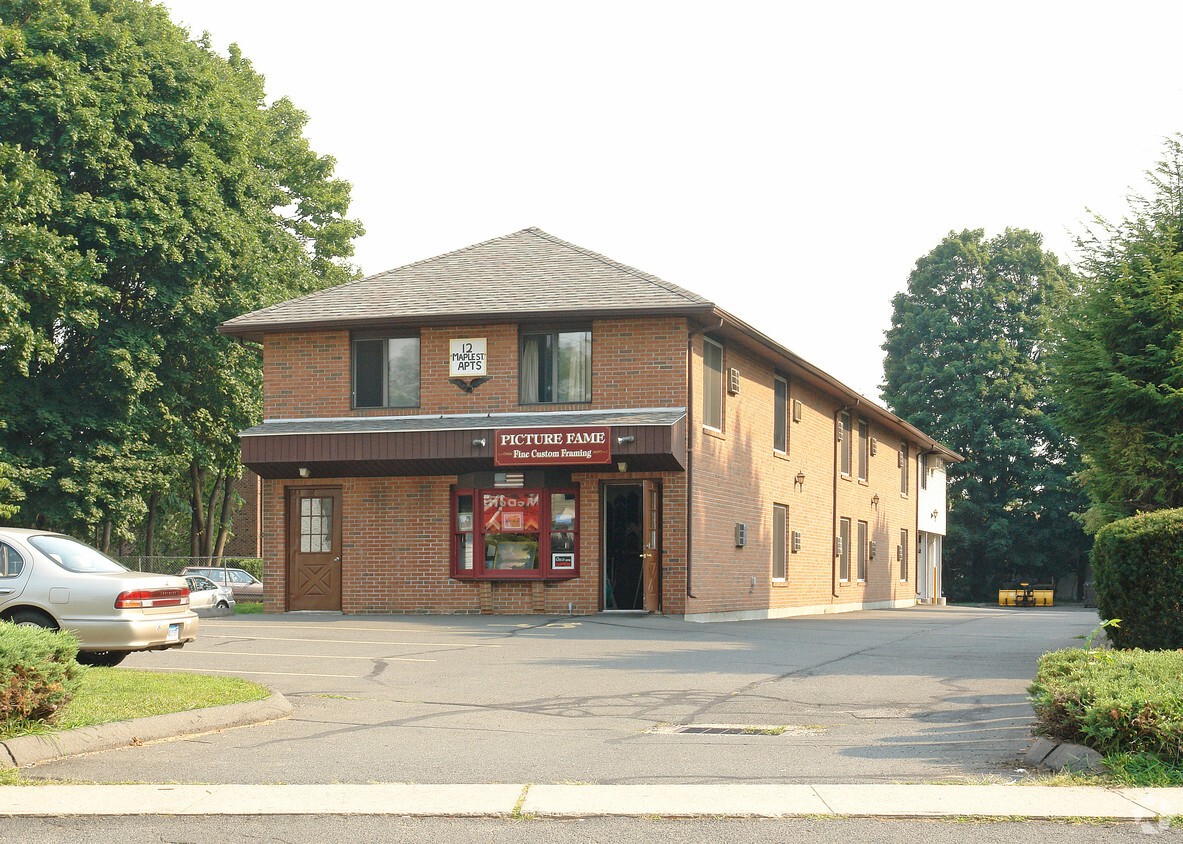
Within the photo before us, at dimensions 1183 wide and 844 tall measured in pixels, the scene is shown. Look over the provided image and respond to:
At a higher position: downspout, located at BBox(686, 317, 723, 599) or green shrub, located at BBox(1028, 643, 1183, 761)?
downspout, located at BBox(686, 317, 723, 599)

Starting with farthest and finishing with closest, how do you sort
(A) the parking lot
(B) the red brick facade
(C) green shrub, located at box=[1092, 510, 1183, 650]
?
(B) the red brick facade → (C) green shrub, located at box=[1092, 510, 1183, 650] → (A) the parking lot

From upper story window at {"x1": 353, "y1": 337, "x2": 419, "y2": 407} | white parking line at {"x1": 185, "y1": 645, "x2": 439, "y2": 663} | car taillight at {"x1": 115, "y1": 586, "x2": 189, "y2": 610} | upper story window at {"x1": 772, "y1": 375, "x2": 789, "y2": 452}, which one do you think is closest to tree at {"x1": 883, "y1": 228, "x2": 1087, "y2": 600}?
upper story window at {"x1": 772, "y1": 375, "x2": 789, "y2": 452}

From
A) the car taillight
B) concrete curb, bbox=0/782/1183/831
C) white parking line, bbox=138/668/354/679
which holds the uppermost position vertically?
the car taillight

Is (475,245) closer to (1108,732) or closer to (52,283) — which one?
(52,283)

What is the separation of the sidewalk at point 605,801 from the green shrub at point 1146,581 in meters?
5.29

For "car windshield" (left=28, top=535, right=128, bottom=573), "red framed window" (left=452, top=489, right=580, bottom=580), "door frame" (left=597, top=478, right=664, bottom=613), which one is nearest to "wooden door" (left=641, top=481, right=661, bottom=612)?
"door frame" (left=597, top=478, right=664, bottom=613)

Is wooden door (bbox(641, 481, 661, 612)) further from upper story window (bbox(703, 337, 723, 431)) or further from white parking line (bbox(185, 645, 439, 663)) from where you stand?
white parking line (bbox(185, 645, 439, 663))

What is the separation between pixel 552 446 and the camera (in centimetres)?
2161

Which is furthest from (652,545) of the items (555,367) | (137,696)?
(137,696)

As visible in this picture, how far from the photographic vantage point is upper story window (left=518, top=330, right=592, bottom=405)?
2277 cm

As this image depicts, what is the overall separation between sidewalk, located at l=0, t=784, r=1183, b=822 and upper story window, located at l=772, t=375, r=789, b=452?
20.8 metres

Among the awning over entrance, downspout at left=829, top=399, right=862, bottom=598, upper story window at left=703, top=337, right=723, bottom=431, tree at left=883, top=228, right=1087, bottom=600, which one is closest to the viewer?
the awning over entrance

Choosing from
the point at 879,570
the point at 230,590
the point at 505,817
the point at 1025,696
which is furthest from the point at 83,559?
the point at 879,570

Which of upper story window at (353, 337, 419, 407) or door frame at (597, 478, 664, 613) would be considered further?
upper story window at (353, 337, 419, 407)
